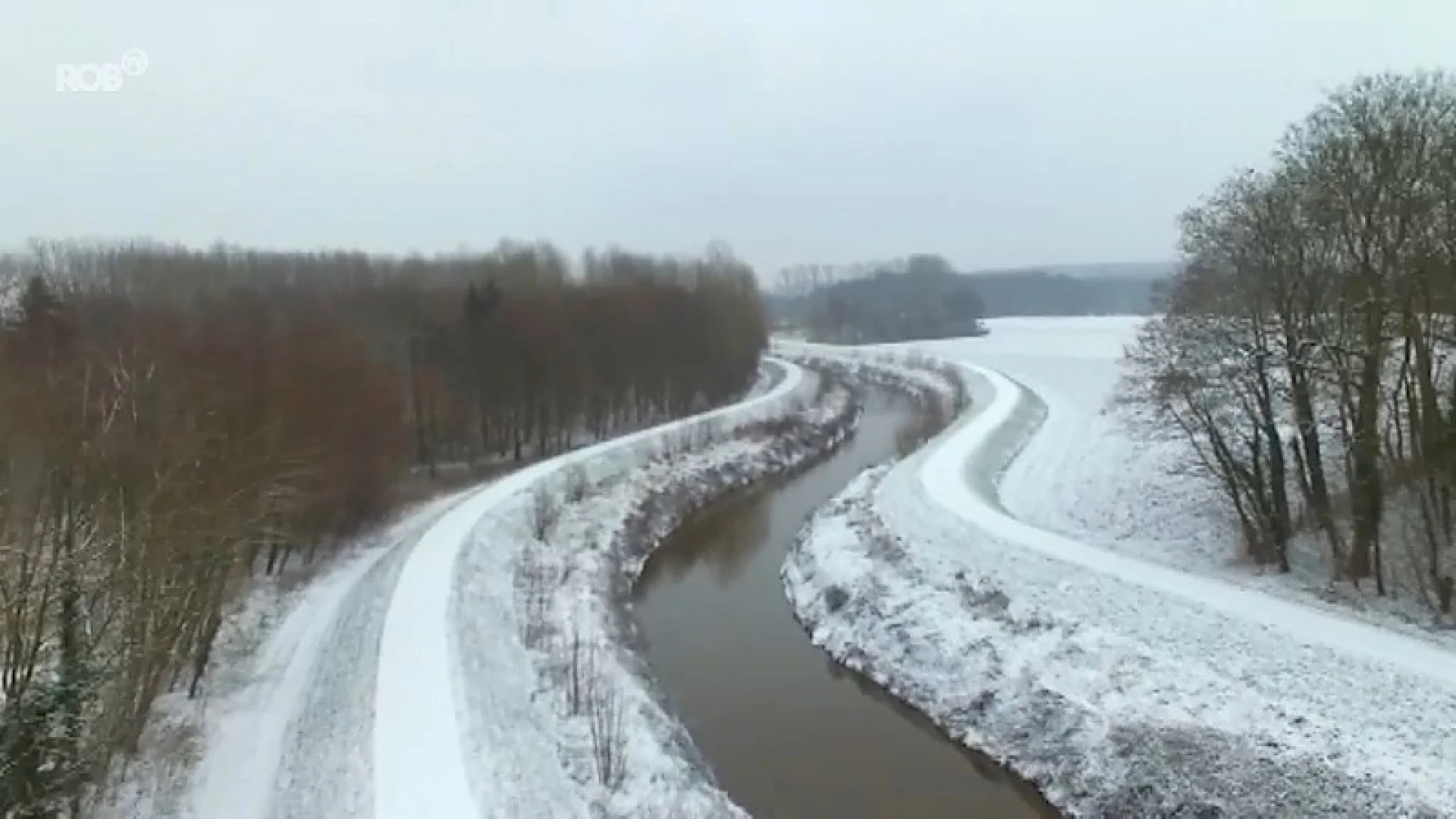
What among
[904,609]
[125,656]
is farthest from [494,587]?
[125,656]

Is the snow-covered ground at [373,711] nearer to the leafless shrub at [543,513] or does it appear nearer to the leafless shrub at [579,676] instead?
the leafless shrub at [579,676]

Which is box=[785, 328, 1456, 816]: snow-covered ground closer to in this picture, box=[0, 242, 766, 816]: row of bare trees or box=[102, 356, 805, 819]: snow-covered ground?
box=[102, 356, 805, 819]: snow-covered ground

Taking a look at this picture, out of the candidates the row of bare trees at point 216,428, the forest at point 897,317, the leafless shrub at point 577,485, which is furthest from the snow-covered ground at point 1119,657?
the forest at point 897,317

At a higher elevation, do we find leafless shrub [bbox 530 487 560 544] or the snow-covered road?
leafless shrub [bbox 530 487 560 544]

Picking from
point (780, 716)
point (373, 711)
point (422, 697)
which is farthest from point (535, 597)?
point (373, 711)

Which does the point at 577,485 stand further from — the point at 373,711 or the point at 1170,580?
the point at 1170,580

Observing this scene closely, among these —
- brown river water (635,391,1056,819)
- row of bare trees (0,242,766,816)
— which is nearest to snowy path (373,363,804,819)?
row of bare trees (0,242,766,816)
